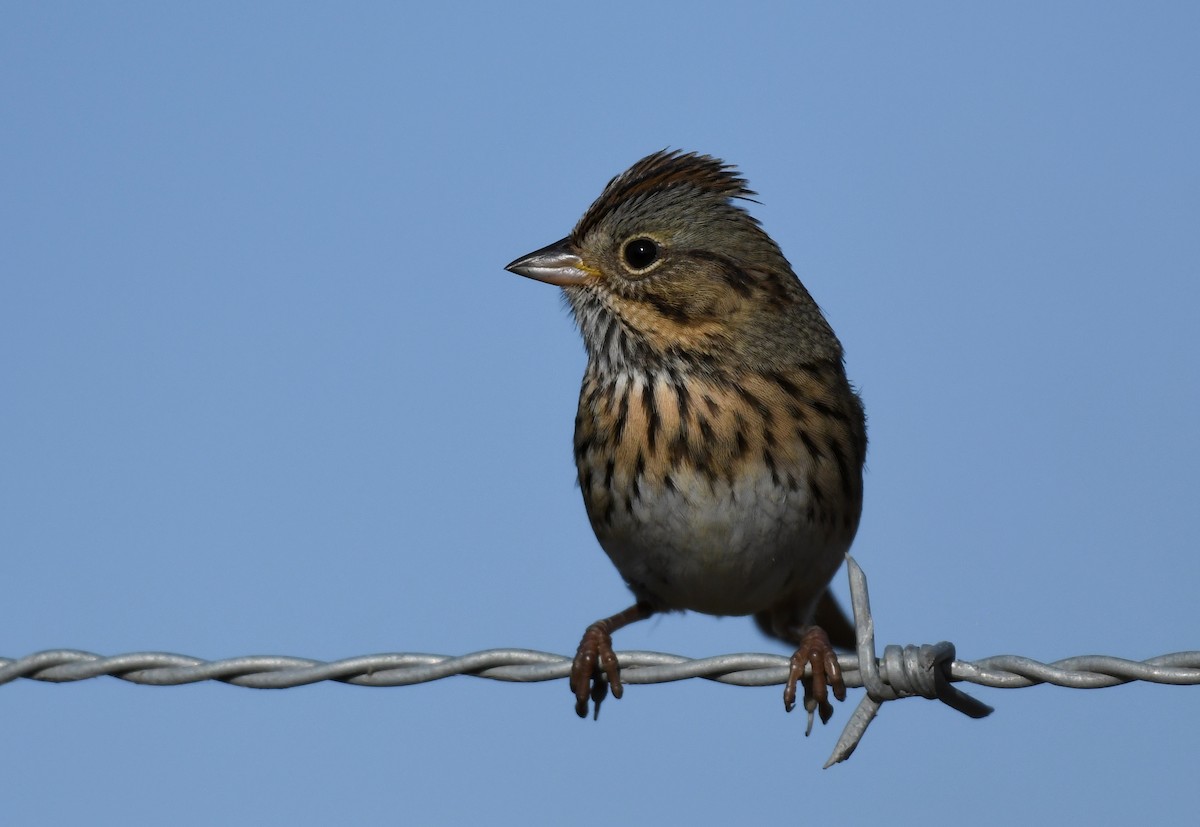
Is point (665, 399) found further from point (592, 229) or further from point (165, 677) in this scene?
point (165, 677)

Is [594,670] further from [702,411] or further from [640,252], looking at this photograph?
[640,252]

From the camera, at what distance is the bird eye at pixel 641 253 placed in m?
6.04

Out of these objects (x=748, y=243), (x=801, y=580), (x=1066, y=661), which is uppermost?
(x=748, y=243)

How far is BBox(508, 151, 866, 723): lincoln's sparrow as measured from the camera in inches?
217

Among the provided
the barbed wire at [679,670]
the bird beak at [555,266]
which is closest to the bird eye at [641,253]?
the bird beak at [555,266]

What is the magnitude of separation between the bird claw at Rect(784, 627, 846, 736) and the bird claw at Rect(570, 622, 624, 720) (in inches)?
28.6

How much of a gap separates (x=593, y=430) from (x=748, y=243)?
3.44ft

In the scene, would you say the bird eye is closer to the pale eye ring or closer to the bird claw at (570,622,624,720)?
the pale eye ring

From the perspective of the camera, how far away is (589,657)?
18.7 ft

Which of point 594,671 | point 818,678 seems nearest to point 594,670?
point 594,671

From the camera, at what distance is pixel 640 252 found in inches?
238

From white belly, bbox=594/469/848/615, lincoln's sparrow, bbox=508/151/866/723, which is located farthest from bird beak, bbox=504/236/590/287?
white belly, bbox=594/469/848/615

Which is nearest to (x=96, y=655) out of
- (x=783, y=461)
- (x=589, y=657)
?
(x=589, y=657)

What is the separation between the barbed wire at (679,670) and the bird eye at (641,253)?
2.08 m
